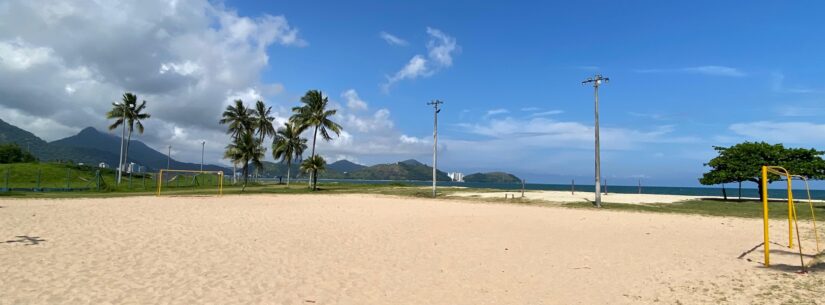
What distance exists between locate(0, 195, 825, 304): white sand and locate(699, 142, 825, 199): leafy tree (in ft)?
54.5

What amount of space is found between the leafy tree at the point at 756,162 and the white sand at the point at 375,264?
1660 cm

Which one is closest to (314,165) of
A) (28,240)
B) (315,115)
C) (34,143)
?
(315,115)

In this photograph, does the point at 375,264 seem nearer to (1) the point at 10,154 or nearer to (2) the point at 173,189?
(2) the point at 173,189

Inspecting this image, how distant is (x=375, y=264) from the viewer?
318 inches

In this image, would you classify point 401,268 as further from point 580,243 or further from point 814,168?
point 814,168

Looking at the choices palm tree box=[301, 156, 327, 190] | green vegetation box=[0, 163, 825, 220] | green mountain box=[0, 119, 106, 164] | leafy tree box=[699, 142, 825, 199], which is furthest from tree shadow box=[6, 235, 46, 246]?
green mountain box=[0, 119, 106, 164]

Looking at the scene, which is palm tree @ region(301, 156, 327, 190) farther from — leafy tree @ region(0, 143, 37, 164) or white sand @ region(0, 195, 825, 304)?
leafy tree @ region(0, 143, 37, 164)

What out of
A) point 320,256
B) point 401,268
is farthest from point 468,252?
point 320,256

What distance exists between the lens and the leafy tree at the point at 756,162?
25625mm

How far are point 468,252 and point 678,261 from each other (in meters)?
4.23

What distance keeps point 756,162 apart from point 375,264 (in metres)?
29.4

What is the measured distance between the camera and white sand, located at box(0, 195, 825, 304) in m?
5.97

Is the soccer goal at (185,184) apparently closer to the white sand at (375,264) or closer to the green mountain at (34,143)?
the white sand at (375,264)

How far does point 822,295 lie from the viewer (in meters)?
5.93
